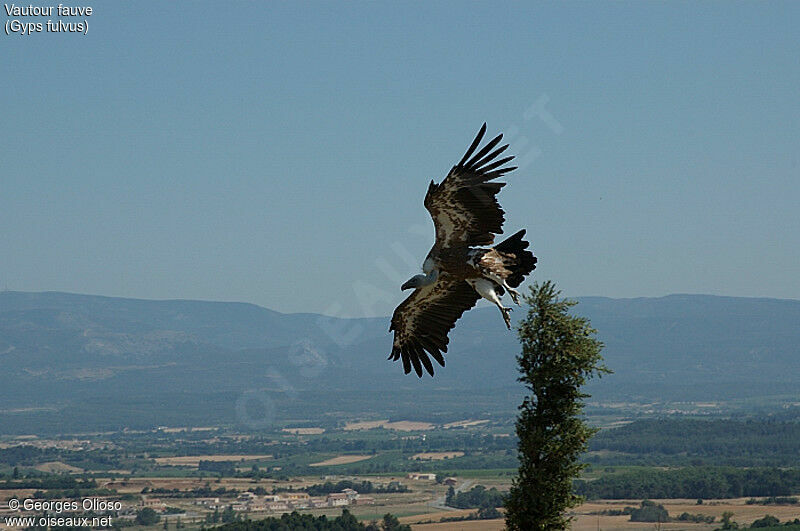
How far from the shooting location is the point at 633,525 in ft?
313

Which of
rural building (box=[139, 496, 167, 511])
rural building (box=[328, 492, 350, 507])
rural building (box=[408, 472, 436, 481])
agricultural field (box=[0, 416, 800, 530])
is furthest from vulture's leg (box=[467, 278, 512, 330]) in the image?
rural building (box=[408, 472, 436, 481])

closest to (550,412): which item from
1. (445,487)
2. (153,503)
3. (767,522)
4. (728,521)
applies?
(767,522)

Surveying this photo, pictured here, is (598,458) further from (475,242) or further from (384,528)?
(475,242)


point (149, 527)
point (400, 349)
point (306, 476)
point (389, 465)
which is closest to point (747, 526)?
point (149, 527)

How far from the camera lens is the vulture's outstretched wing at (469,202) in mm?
17734

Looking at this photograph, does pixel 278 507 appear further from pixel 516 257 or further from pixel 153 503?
pixel 516 257

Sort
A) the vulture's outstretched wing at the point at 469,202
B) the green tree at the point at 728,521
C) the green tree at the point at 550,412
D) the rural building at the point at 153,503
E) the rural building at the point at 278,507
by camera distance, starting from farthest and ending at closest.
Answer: the rural building at the point at 153,503, the rural building at the point at 278,507, the green tree at the point at 728,521, the green tree at the point at 550,412, the vulture's outstretched wing at the point at 469,202

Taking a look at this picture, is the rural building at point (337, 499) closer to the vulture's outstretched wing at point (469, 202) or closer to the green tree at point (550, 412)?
the green tree at point (550, 412)

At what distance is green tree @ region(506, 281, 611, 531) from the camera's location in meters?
22.4

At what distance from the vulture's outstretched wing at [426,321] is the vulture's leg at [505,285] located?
1100 mm

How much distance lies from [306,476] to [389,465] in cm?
2246

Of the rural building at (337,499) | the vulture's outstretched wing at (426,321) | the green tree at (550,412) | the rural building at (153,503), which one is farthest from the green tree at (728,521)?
the vulture's outstretched wing at (426,321)

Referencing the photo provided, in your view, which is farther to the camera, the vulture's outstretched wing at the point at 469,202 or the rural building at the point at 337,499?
the rural building at the point at 337,499

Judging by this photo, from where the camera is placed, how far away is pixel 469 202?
1788cm
